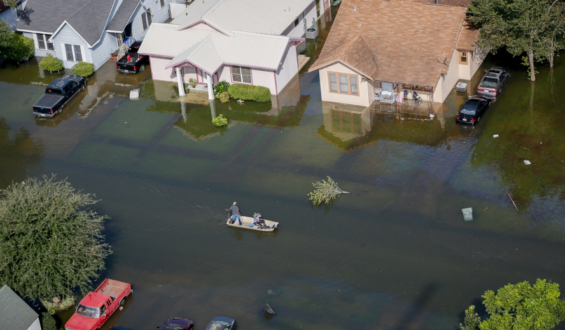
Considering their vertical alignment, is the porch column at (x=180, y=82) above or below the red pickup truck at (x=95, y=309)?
above

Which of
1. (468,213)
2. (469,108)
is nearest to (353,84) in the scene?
(469,108)

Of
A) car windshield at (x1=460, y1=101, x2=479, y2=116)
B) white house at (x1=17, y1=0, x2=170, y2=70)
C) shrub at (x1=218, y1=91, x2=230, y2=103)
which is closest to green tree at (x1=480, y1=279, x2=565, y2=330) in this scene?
car windshield at (x1=460, y1=101, x2=479, y2=116)

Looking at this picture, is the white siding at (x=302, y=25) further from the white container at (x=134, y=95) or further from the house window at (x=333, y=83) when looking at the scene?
the white container at (x=134, y=95)

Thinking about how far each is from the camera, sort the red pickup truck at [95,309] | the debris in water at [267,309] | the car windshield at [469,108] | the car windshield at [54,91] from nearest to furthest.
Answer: the red pickup truck at [95,309]
the debris in water at [267,309]
the car windshield at [469,108]
the car windshield at [54,91]

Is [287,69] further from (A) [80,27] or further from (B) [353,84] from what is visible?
(A) [80,27]

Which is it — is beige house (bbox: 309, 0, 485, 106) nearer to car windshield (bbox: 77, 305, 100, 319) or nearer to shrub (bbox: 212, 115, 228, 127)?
shrub (bbox: 212, 115, 228, 127)

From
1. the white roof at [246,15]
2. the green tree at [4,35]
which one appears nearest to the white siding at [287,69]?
the white roof at [246,15]
